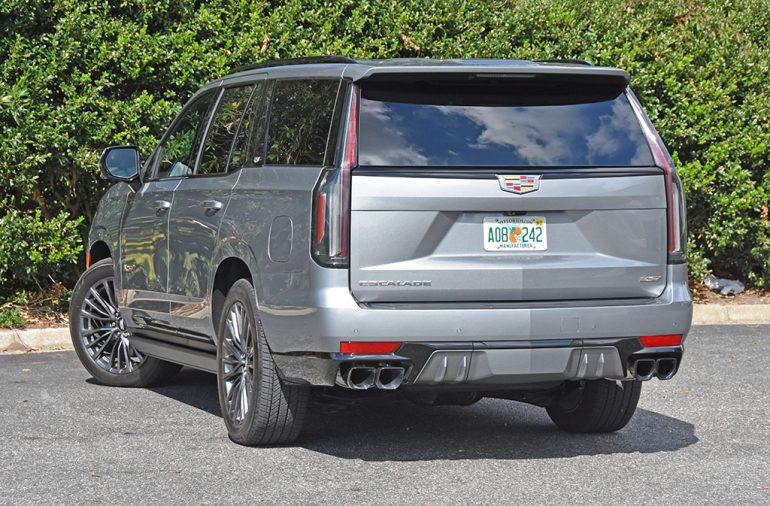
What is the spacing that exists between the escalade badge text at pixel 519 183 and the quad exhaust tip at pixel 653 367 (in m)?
0.98

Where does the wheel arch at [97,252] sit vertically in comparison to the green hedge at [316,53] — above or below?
below

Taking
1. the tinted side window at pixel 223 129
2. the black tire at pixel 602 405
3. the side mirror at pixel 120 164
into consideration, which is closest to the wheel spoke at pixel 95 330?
the side mirror at pixel 120 164

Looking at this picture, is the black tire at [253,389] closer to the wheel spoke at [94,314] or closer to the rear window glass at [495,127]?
the rear window glass at [495,127]

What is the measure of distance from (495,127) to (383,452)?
171 cm

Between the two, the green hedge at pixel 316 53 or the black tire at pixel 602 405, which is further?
the green hedge at pixel 316 53

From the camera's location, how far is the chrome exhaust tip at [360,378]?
6.43m

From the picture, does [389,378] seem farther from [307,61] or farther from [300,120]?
[307,61]

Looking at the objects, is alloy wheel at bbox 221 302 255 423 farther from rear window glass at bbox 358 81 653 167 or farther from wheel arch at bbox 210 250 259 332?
rear window glass at bbox 358 81 653 167

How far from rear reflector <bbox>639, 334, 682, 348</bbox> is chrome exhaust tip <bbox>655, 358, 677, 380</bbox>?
80mm

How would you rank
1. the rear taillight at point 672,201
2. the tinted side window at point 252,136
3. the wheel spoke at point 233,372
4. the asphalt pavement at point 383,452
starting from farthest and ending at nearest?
the tinted side window at point 252,136 → the wheel spoke at point 233,372 → the rear taillight at point 672,201 → the asphalt pavement at point 383,452

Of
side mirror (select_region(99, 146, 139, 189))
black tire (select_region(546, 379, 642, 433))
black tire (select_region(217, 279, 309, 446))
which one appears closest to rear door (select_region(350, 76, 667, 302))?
black tire (select_region(217, 279, 309, 446))

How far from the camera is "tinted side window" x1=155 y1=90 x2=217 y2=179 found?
8.23 metres

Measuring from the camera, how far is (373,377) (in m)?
6.44

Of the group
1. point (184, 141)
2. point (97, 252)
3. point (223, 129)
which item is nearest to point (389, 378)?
point (223, 129)
